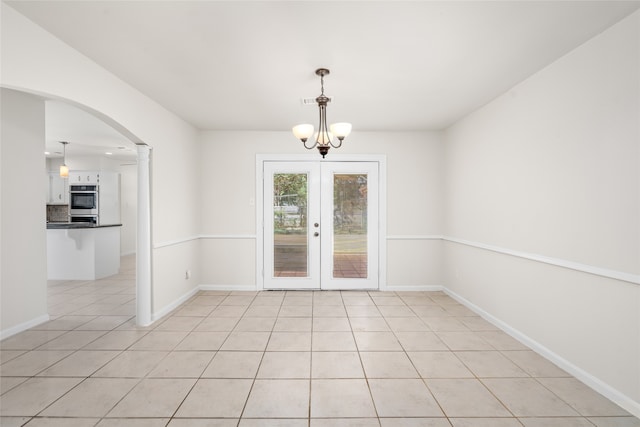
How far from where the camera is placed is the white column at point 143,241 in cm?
351

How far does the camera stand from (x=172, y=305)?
4.06 meters

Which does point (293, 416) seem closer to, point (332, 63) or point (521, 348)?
point (521, 348)

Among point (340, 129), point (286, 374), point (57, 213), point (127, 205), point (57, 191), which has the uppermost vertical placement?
point (340, 129)

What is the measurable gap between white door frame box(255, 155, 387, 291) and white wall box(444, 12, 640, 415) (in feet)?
5.01

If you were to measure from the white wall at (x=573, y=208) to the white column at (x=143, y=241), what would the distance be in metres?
3.87

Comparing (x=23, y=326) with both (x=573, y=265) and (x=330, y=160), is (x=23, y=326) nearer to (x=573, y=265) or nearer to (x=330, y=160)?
(x=330, y=160)

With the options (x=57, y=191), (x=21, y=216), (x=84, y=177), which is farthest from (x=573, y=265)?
(x=57, y=191)

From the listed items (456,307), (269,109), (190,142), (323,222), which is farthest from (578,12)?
(190,142)

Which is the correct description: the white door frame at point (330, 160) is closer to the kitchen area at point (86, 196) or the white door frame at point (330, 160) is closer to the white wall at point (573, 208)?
the white wall at point (573, 208)

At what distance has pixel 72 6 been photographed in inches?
75.7

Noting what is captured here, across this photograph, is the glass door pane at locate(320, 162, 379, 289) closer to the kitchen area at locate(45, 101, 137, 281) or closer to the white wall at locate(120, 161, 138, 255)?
the kitchen area at locate(45, 101, 137, 281)

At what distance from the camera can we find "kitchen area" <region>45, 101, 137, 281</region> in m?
5.41

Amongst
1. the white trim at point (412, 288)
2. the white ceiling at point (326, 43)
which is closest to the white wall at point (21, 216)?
the white ceiling at point (326, 43)

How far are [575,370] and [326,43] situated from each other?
10.2ft
